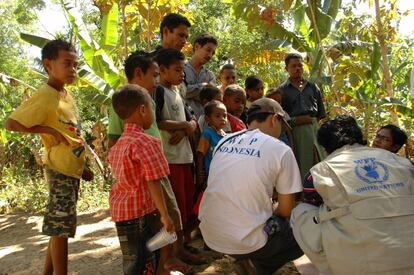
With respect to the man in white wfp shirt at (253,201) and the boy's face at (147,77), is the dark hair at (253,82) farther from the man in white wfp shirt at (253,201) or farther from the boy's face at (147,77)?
the man in white wfp shirt at (253,201)

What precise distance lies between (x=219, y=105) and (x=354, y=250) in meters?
1.80

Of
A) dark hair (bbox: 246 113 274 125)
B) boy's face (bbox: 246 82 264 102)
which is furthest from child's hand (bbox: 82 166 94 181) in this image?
boy's face (bbox: 246 82 264 102)

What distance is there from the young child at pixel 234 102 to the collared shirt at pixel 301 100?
97cm

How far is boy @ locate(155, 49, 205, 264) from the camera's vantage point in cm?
316

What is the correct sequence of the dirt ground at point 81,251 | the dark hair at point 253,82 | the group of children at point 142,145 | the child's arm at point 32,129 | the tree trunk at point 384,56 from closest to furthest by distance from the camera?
the group of children at point 142,145
the child's arm at point 32,129
the dirt ground at point 81,251
the dark hair at point 253,82
the tree trunk at point 384,56

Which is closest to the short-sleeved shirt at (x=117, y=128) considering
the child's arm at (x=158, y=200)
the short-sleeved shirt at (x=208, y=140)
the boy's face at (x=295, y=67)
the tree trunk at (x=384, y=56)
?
the child's arm at (x=158, y=200)

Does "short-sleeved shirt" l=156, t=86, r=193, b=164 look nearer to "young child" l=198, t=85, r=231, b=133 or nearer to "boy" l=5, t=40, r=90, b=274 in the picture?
"young child" l=198, t=85, r=231, b=133

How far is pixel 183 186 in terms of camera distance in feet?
10.8

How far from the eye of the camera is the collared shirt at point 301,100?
4609mm

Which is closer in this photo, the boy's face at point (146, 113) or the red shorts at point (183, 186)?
the boy's face at point (146, 113)

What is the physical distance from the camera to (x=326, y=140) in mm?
2354

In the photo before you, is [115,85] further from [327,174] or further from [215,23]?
[215,23]

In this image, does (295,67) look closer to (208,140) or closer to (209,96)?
(209,96)

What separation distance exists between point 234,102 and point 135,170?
171 centimetres
